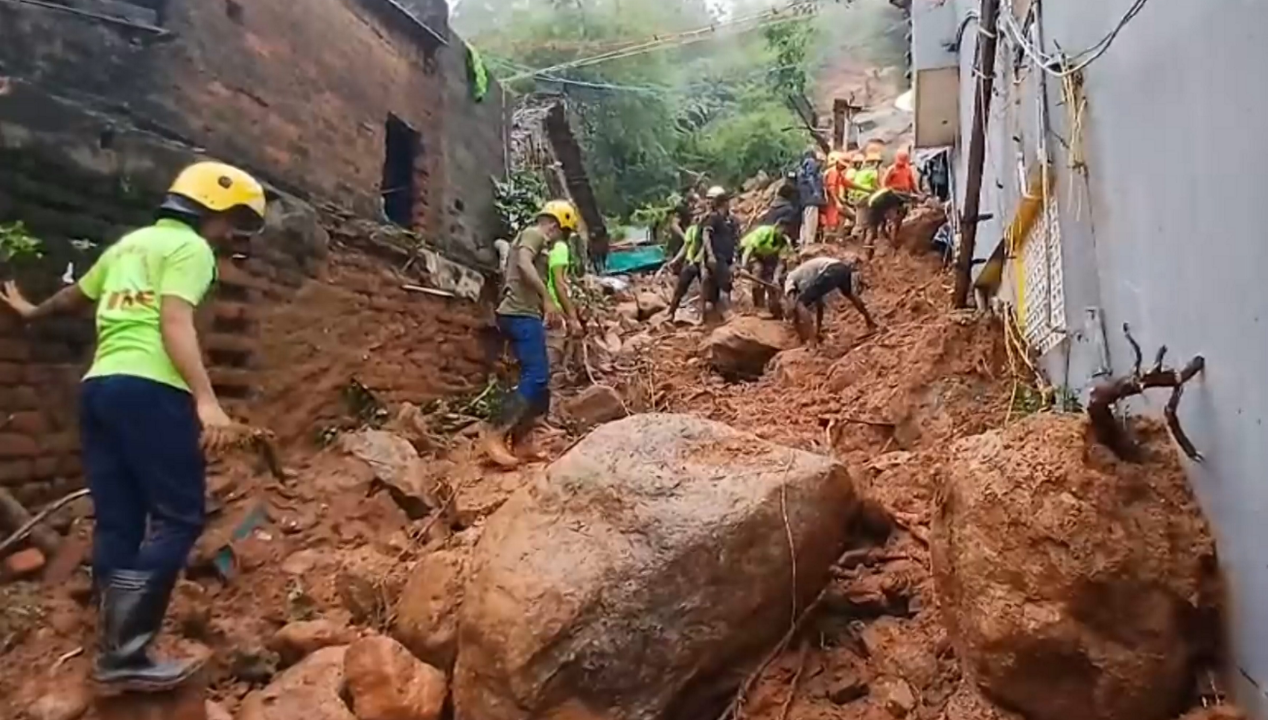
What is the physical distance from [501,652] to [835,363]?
16.6ft

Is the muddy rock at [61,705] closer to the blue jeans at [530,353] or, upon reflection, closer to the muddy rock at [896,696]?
the muddy rock at [896,696]

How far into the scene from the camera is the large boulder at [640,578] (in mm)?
3396

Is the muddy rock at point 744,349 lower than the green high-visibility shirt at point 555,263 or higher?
lower

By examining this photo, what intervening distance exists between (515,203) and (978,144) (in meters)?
5.03

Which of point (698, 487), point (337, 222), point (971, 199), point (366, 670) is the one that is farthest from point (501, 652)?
point (971, 199)

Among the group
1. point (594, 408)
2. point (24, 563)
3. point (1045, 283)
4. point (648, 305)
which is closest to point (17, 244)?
point (24, 563)

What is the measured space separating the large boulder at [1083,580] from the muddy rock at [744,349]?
5667mm

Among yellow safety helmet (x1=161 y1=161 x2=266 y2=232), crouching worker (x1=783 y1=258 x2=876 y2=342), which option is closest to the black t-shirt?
crouching worker (x1=783 y1=258 x2=876 y2=342)

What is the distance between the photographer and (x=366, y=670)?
365 centimetres

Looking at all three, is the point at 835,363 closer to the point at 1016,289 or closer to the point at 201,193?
the point at 1016,289

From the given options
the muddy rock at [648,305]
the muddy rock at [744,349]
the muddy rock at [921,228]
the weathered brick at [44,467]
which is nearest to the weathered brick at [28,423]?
the weathered brick at [44,467]

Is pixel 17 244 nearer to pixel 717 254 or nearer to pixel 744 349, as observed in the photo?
pixel 744 349

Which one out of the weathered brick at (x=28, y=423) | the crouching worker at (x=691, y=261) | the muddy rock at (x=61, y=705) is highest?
the crouching worker at (x=691, y=261)

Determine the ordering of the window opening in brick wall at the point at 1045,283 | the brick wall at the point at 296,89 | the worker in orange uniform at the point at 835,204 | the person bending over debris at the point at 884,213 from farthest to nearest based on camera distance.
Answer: the worker in orange uniform at the point at 835,204 → the person bending over debris at the point at 884,213 → the brick wall at the point at 296,89 → the window opening in brick wall at the point at 1045,283
